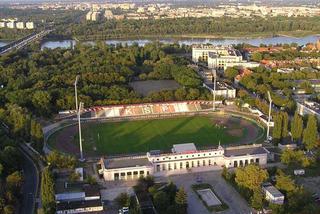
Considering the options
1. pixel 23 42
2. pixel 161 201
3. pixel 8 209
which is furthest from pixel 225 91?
Result: pixel 23 42

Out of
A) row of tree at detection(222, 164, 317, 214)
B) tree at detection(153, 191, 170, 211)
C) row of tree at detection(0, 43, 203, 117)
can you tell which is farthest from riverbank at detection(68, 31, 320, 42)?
tree at detection(153, 191, 170, 211)

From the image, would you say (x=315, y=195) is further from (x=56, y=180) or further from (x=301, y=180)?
(x=56, y=180)

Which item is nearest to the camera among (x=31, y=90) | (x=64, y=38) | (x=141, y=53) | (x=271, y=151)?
(x=271, y=151)

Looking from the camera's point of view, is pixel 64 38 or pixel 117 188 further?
pixel 64 38

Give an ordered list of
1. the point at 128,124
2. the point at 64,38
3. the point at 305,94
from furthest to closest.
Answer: the point at 64,38 < the point at 305,94 < the point at 128,124

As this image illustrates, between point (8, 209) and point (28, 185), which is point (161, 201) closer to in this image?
point (8, 209)

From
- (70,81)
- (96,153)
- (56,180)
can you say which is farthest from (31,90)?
(56,180)

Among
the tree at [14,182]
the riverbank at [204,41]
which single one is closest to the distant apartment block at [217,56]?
the riverbank at [204,41]
